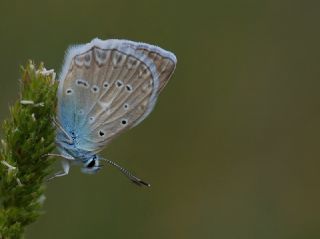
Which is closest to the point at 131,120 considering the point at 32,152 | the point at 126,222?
the point at 32,152

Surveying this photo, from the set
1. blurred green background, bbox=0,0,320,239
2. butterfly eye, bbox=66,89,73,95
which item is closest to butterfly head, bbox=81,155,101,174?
butterfly eye, bbox=66,89,73,95

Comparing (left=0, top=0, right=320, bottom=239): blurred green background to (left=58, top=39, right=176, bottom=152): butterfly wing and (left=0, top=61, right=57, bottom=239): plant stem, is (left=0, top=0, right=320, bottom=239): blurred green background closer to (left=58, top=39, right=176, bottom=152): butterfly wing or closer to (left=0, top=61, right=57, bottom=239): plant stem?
(left=58, top=39, right=176, bottom=152): butterfly wing

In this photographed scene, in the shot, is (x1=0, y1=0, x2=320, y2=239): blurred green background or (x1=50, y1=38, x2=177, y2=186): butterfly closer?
(x1=50, y1=38, x2=177, y2=186): butterfly

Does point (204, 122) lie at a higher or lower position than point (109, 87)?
lower

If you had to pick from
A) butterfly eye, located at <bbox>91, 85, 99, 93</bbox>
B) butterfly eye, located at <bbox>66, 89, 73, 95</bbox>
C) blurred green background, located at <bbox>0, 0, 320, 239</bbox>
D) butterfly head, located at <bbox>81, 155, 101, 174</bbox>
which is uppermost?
butterfly eye, located at <bbox>91, 85, 99, 93</bbox>

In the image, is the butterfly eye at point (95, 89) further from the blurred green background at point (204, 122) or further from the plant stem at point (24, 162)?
the blurred green background at point (204, 122)

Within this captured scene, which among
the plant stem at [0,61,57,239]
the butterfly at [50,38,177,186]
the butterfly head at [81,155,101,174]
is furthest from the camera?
the butterfly at [50,38,177,186]

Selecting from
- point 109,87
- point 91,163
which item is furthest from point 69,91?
point 91,163

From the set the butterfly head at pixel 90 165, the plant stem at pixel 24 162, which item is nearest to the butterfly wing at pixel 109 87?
the butterfly head at pixel 90 165

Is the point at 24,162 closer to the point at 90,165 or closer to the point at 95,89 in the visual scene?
the point at 90,165
